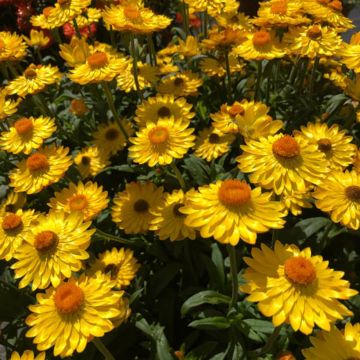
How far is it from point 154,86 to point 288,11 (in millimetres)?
1121

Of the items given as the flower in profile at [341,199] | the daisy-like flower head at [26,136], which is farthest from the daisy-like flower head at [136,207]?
the flower in profile at [341,199]

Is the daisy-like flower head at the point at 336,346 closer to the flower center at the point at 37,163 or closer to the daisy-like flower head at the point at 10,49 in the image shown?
the flower center at the point at 37,163

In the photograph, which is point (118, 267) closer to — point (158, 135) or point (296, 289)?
point (158, 135)

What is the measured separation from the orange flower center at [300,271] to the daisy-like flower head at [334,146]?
0.83 m

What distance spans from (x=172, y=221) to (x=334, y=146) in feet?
3.09

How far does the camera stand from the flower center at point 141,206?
232 centimetres

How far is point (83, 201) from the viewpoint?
2.23 m

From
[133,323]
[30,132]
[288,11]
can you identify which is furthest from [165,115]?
[133,323]

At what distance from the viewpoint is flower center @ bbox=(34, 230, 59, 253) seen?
5.67ft

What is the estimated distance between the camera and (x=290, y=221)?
91.6 inches

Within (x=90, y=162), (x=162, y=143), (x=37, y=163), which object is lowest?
(x=90, y=162)

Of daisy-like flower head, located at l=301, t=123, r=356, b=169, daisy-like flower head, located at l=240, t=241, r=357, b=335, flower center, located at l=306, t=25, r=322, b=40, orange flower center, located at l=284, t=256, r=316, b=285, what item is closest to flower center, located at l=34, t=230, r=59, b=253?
daisy-like flower head, located at l=240, t=241, r=357, b=335

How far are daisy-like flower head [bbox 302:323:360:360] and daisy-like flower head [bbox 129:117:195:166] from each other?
1086 millimetres

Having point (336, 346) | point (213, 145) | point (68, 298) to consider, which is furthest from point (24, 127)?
point (336, 346)
